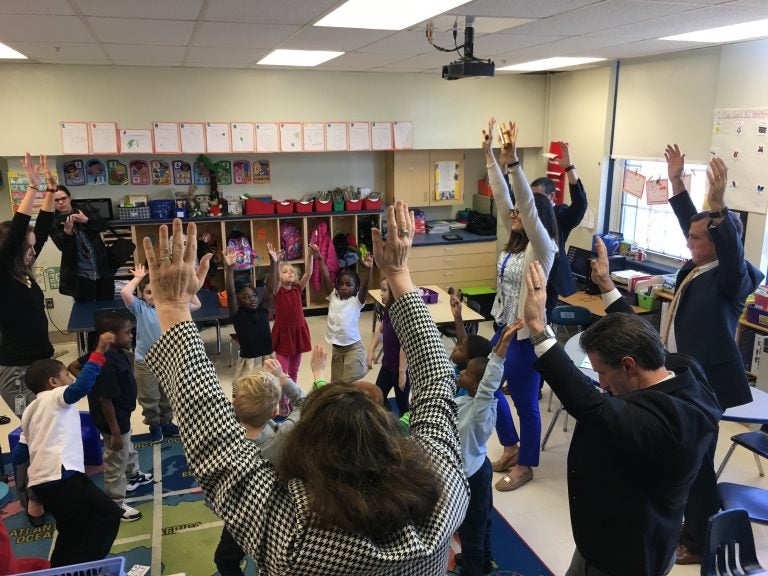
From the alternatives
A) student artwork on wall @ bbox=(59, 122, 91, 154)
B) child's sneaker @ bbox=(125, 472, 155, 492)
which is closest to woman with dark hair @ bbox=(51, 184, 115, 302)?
student artwork on wall @ bbox=(59, 122, 91, 154)

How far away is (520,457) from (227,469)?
118 inches

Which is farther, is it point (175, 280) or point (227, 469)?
point (175, 280)

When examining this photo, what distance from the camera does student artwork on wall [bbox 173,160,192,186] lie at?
681 cm

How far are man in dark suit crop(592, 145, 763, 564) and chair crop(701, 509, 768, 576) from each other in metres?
0.64

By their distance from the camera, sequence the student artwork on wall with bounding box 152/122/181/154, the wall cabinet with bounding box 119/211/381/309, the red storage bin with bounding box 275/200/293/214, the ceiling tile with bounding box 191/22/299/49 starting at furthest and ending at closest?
the red storage bin with bounding box 275/200/293/214 < the wall cabinet with bounding box 119/211/381/309 < the student artwork on wall with bounding box 152/122/181/154 < the ceiling tile with bounding box 191/22/299/49

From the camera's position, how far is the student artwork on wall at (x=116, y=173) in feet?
21.4

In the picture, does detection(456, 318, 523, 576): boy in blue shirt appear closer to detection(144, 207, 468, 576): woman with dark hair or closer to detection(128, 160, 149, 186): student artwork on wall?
detection(144, 207, 468, 576): woman with dark hair

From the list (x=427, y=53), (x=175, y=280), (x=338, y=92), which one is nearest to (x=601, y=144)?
(x=427, y=53)

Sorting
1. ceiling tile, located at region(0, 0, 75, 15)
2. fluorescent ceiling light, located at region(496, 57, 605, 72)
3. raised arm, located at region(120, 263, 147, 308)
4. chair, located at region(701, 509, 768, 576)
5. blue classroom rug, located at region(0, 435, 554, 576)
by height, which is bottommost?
blue classroom rug, located at region(0, 435, 554, 576)

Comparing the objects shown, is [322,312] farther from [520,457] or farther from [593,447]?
[593,447]

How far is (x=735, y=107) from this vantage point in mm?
4812

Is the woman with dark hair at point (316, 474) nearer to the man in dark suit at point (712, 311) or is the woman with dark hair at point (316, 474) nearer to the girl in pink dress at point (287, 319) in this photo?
the man in dark suit at point (712, 311)

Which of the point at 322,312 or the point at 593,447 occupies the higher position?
the point at 593,447

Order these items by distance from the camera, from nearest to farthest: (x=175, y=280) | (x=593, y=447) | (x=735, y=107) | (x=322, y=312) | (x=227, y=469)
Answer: (x=227, y=469)
(x=175, y=280)
(x=593, y=447)
(x=735, y=107)
(x=322, y=312)
